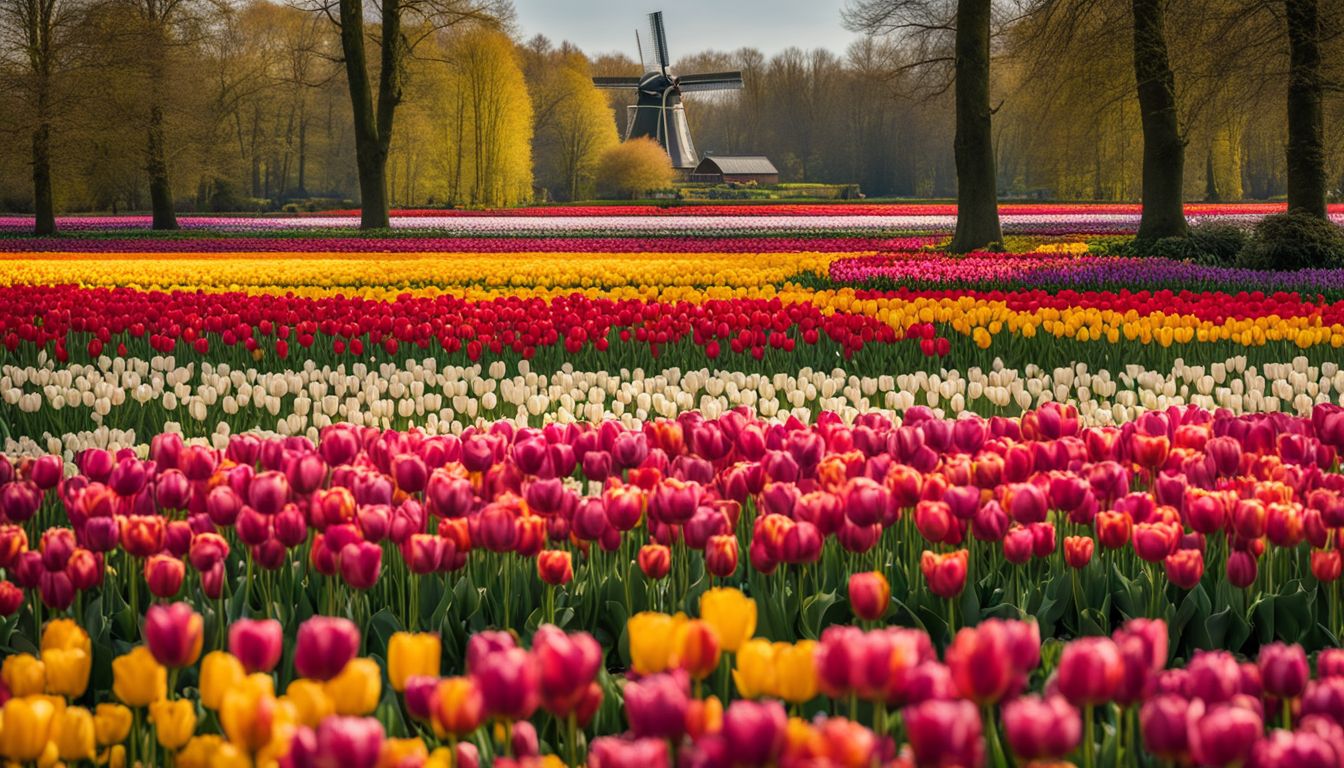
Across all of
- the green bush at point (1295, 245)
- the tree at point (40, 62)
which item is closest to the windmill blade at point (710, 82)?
the tree at point (40, 62)

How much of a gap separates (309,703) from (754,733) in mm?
540

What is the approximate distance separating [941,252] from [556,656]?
15888 mm

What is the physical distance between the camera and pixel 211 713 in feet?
7.16

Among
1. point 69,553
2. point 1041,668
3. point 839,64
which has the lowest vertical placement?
point 1041,668

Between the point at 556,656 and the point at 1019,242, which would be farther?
the point at 1019,242

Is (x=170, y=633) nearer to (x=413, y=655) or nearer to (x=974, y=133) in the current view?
(x=413, y=655)

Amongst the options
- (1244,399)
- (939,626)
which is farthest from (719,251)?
(939,626)

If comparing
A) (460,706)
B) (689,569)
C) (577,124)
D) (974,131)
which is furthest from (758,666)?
(577,124)

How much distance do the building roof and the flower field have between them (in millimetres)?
66084

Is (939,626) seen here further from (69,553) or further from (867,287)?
(867,287)

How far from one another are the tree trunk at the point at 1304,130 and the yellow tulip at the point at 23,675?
664 inches

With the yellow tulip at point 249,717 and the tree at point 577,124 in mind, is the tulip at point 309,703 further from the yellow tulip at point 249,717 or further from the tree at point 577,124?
the tree at point 577,124

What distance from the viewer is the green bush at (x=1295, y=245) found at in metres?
13.3

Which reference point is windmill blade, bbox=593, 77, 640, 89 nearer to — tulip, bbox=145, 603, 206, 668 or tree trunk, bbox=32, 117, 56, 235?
tree trunk, bbox=32, 117, 56, 235
